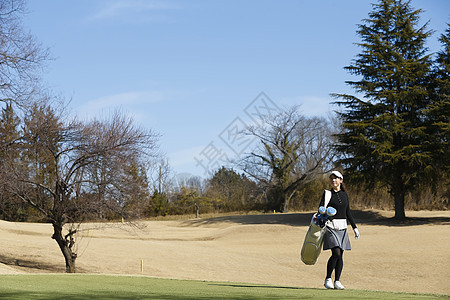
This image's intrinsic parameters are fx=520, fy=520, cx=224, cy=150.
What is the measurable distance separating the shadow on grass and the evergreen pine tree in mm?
1293

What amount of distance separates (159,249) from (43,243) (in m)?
6.51

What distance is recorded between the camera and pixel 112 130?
20234mm

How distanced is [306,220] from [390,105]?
10458 mm

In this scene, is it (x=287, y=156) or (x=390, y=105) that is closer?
(x=390, y=105)

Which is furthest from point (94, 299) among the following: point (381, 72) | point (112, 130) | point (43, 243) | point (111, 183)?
point (381, 72)

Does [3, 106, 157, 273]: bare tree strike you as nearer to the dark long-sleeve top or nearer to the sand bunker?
the sand bunker

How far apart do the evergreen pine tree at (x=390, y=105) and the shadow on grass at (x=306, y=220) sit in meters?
1.29

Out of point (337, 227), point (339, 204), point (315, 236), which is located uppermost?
point (339, 204)

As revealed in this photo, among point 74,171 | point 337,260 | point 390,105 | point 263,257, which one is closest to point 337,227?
point 337,260

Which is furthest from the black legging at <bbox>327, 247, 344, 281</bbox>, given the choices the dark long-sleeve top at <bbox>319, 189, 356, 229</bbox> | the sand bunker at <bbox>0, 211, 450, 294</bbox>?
the sand bunker at <bbox>0, 211, 450, 294</bbox>

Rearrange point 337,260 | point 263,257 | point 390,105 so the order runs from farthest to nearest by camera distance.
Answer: point 390,105 < point 263,257 < point 337,260

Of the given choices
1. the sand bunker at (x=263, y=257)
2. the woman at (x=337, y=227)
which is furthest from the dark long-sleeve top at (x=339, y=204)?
the sand bunker at (x=263, y=257)

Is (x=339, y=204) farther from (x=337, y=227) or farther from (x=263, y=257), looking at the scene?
(x=263, y=257)

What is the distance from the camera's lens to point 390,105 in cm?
3634
